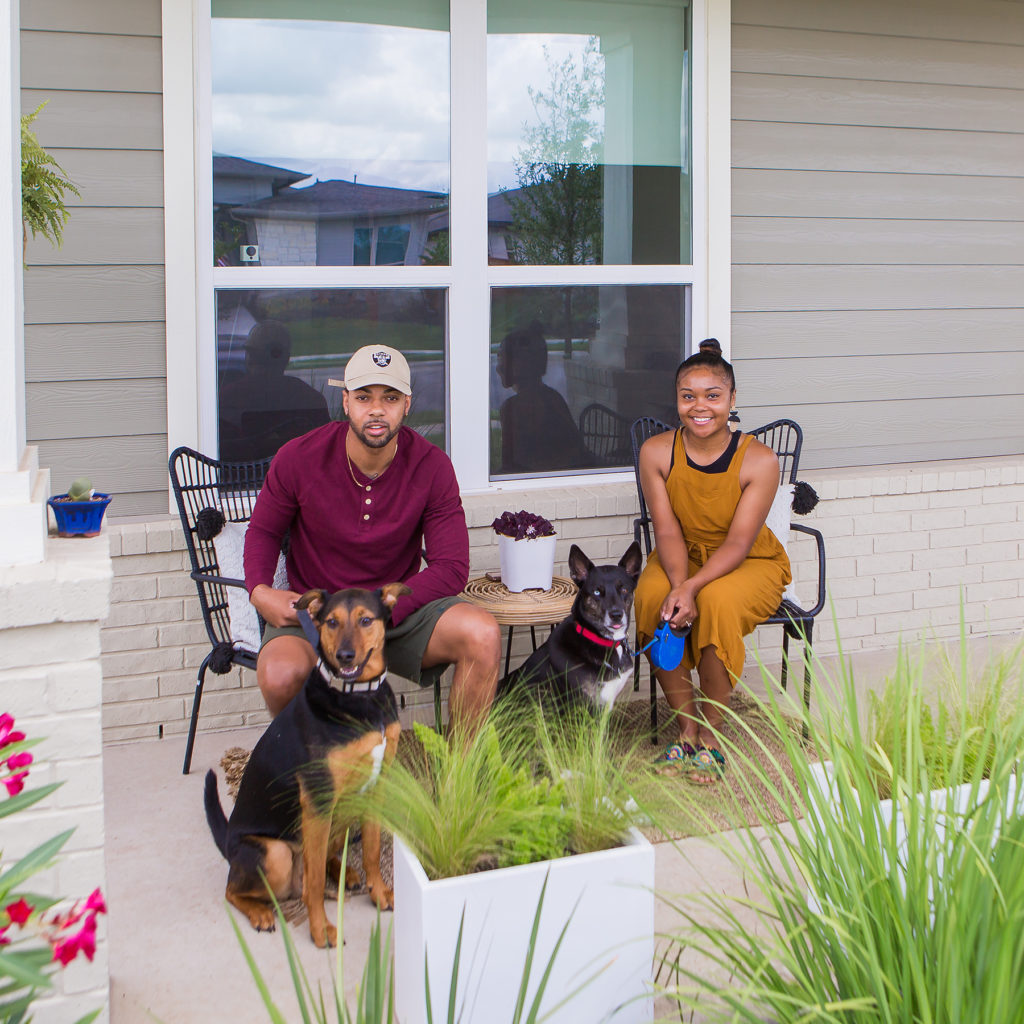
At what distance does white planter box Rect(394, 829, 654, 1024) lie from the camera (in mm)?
1937

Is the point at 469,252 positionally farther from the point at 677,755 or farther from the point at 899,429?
the point at 899,429

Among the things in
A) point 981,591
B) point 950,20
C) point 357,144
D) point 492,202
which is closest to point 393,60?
point 357,144

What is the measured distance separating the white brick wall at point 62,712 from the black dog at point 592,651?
125cm

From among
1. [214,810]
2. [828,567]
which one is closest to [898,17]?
[828,567]

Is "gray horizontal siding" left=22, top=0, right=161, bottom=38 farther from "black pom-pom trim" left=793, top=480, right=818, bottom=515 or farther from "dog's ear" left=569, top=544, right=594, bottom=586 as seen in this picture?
"black pom-pom trim" left=793, top=480, right=818, bottom=515

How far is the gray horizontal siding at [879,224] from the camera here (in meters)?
4.31

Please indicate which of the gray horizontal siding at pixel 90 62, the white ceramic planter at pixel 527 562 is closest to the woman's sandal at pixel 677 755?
the white ceramic planter at pixel 527 562

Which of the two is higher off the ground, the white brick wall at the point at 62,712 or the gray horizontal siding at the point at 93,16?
the gray horizontal siding at the point at 93,16

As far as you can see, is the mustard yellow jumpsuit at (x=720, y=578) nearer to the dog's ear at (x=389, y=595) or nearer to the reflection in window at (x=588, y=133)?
the reflection in window at (x=588, y=133)

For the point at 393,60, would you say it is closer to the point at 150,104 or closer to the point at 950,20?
the point at 150,104

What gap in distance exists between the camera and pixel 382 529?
3139mm

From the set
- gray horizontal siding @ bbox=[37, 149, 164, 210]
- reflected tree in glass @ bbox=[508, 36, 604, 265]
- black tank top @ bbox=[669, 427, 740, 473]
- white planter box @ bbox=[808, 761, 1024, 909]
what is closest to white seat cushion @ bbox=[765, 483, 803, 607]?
black tank top @ bbox=[669, 427, 740, 473]

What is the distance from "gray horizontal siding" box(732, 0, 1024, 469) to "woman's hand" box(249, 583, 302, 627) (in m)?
2.14

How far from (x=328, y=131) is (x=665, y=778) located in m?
2.31
